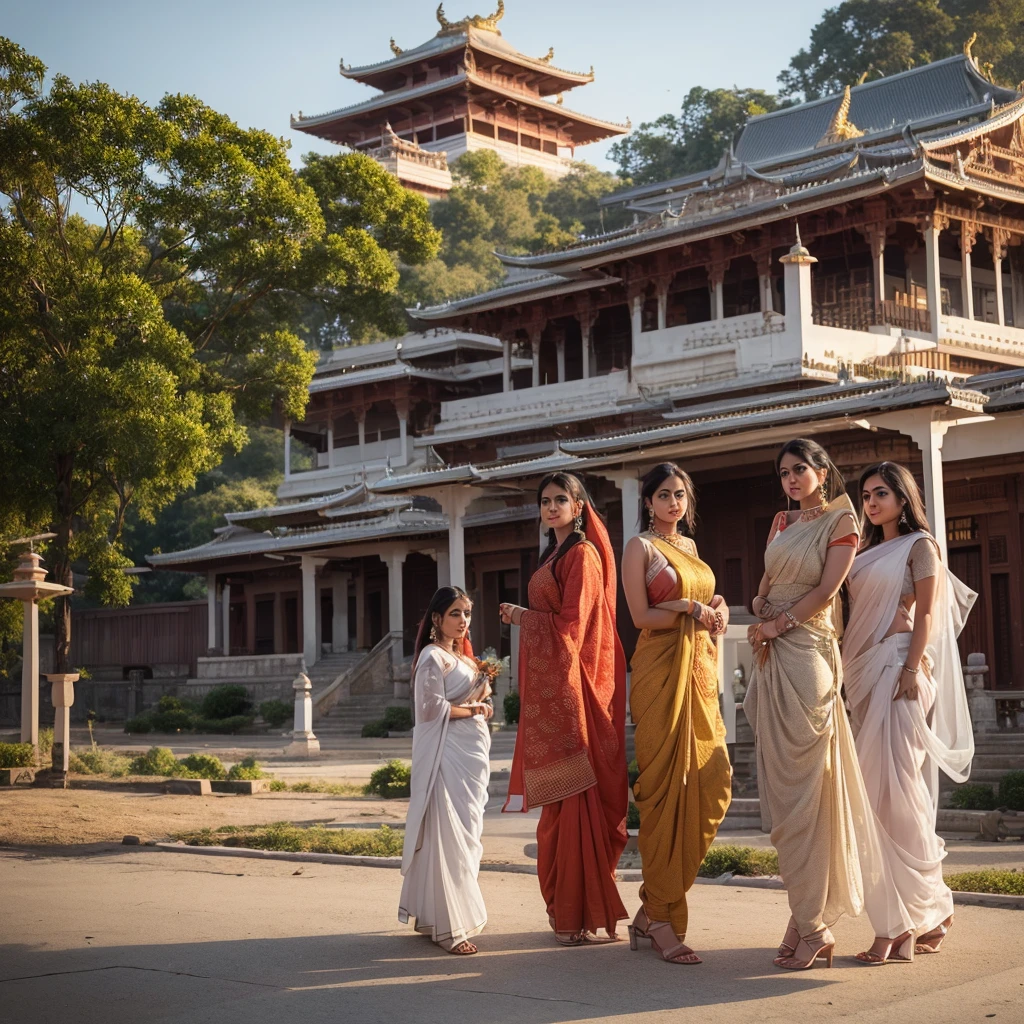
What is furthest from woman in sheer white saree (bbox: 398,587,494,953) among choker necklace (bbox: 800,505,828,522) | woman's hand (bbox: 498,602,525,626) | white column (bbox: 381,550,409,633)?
white column (bbox: 381,550,409,633)

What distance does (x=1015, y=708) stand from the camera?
14.7 metres

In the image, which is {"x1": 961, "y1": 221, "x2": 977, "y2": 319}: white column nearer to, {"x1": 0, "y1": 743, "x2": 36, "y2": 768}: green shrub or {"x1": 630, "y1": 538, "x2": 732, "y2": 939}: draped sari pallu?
{"x1": 0, "y1": 743, "x2": 36, "y2": 768}: green shrub

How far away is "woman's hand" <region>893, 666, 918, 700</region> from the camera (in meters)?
5.83

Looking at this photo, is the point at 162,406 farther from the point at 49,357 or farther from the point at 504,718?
the point at 504,718

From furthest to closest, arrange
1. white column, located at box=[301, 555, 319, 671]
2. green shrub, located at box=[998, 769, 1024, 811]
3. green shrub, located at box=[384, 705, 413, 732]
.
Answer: white column, located at box=[301, 555, 319, 671] → green shrub, located at box=[384, 705, 413, 732] → green shrub, located at box=[998, 769, 1024, 811]

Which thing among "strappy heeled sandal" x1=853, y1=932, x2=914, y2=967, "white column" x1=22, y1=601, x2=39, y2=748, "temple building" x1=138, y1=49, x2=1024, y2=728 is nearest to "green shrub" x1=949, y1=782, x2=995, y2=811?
"temple building" x1=138, y1=49, x2=1024, y2=728

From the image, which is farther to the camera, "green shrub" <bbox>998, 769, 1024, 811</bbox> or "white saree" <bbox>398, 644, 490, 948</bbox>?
"green shrub" <bbox>998, 769, 1024, 811</bbox>

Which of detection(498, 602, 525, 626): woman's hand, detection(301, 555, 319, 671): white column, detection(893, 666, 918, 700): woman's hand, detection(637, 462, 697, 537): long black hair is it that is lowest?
detection(893, 666, 918, 700): woman's hand

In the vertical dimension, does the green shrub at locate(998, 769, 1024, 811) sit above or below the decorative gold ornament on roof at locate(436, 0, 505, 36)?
below

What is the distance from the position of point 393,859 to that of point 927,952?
14.0 ft

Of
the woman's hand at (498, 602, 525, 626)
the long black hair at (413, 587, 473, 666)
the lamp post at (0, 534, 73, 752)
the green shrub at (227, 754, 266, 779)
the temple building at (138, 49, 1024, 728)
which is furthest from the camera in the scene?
the temple building at (138, 49, 1024, 728)

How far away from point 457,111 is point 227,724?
40719mm

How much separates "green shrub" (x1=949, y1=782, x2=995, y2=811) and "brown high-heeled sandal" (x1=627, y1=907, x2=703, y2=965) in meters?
6.12

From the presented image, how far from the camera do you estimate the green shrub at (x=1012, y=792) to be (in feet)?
35.8
